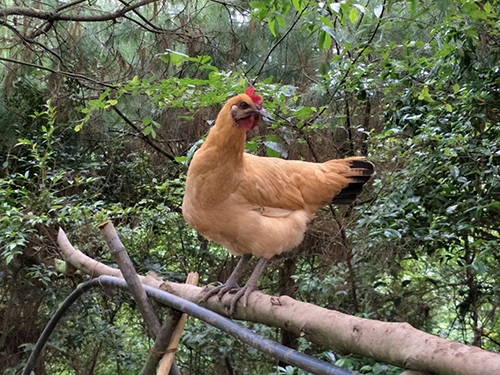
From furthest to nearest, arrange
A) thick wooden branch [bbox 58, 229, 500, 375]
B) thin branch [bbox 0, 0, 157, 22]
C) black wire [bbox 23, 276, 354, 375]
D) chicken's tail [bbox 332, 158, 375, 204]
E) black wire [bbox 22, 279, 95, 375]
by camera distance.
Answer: thin branch [bbox 0, 0, 157, 22] < black wire [bbox 22, 279, 95, 375] < chicken's tail [bbox 332, 158, 375, 204] < black wire [bbox 23, 276, 354, 375] < thick wooden branch [bbox 58, 229, 500, 375]

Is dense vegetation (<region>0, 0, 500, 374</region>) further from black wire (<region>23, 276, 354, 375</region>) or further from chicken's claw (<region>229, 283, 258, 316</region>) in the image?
chicken's claw (<region>229, 283, 258, 316</region>)

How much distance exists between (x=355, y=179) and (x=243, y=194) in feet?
1.63

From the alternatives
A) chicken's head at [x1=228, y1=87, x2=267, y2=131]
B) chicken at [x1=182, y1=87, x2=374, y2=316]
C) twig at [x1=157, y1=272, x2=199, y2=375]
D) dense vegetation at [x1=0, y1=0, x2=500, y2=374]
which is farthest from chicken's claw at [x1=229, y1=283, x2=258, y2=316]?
dense vegetation at [x1=0, y1=0, x2=500, y2=374]

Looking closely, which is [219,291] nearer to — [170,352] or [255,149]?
[170,352]

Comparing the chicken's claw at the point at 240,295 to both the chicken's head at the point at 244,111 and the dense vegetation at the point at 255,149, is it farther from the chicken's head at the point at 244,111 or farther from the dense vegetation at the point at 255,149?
the dense vegetation at the point at 255,149

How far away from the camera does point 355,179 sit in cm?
193

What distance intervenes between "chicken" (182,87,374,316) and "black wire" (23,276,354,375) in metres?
0.11

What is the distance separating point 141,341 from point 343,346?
3265 mm

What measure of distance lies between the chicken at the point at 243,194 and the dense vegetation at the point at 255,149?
0.33 m

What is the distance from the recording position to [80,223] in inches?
119

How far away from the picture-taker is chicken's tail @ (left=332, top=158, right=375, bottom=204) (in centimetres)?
193

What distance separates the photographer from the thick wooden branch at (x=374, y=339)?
0.79m

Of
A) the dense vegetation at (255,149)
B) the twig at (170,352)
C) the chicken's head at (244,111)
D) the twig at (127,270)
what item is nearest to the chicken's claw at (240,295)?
the twig at (170,352)

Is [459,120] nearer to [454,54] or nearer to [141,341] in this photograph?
[454,54]
